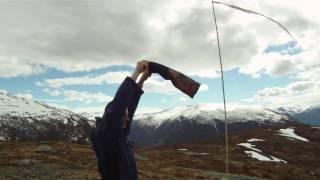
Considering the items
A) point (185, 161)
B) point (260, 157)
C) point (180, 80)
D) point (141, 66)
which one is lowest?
point (185, 161)

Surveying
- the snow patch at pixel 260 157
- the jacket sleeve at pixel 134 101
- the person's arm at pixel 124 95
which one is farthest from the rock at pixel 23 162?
the snow patch at pixel 260 157

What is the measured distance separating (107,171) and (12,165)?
42.9 m

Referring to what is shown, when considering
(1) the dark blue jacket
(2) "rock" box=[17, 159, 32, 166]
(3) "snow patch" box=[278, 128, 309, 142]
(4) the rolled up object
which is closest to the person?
(1) the dark blue jacket

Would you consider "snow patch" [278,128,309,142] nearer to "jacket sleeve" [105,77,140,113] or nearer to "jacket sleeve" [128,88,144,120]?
"jacket sleeve" [128,88,144,120]

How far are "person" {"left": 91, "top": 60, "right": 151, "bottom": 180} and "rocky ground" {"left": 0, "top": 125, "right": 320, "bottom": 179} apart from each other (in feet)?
109

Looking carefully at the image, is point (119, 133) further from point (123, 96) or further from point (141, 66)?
point (141, 66)

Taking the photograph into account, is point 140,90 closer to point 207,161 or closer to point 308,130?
point 207,161

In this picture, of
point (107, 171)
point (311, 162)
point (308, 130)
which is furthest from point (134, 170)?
point (308, 130)

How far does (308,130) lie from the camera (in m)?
136

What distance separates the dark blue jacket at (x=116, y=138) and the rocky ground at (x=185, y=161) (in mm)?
33120

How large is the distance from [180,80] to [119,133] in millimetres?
770

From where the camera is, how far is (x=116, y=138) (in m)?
4.34

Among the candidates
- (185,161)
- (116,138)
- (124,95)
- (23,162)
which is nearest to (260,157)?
(185,161)

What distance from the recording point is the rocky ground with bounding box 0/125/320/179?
4303 cm
